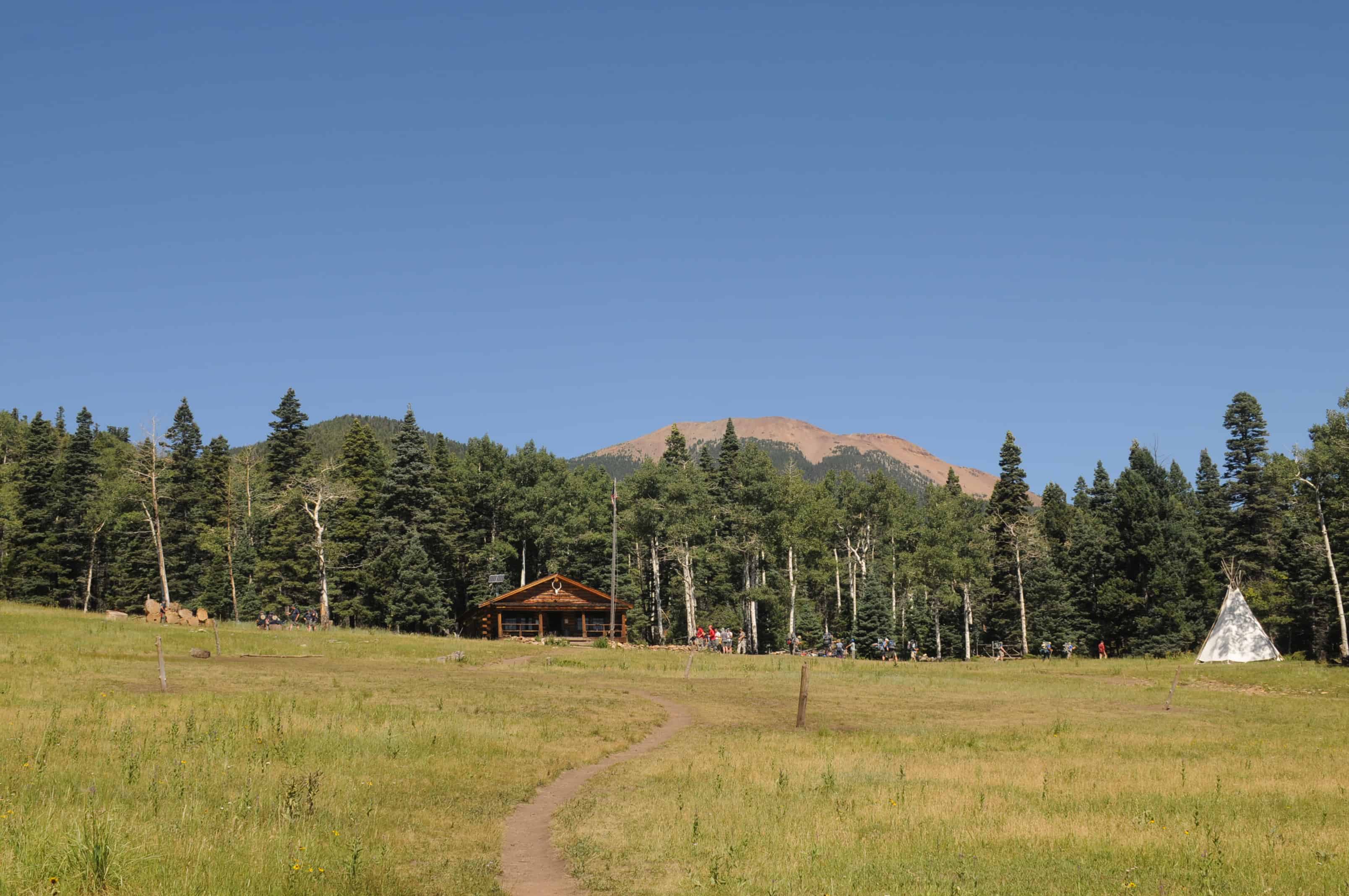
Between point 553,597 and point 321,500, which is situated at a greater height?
point 321,500

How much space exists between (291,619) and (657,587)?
31.6 meters

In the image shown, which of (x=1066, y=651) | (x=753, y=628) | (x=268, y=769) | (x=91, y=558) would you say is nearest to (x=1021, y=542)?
(x=1066, y=651)

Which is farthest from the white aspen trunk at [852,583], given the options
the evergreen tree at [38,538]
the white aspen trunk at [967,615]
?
the evergreen tree at [38,538]

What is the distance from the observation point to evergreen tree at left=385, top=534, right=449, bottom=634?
78938 mm

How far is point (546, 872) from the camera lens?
44.3 ft

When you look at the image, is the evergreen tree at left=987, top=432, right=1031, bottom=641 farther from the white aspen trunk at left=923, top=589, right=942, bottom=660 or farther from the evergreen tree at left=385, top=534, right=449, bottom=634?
the evergreen tree at left=385, top=534, right=449, bottom=634

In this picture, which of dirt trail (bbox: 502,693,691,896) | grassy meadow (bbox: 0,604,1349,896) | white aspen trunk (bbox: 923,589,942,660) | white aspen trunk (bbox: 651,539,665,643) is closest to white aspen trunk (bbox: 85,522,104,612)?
white aspen trunk (bbox: 651,539,665,643)

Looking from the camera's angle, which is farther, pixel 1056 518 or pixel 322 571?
pixel 1056 518

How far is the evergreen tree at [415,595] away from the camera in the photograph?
7894 centimetres

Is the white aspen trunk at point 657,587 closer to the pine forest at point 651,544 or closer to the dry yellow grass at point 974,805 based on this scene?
the pine forest at point 651,544

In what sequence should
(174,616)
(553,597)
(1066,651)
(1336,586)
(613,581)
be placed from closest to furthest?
1. (1336,586)
2. (174,616)
3. (613,581)
4. (1066,651)
5. (553,597)

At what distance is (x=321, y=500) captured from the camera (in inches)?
3002

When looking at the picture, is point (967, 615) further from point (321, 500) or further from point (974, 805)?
point (974, 805)

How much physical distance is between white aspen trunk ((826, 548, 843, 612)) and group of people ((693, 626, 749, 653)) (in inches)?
497
